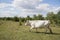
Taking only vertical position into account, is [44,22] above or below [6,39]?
above

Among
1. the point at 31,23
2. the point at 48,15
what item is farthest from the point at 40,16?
the point at 31,23

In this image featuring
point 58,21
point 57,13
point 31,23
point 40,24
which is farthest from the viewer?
point 57,13

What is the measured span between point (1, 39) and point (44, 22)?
6.17m

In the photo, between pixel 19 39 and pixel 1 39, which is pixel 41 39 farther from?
pixel 1 39

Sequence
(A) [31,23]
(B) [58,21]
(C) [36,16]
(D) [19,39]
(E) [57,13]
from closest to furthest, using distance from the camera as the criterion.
Answer: (D) [19,39], (A) [31,23], (B) [58,21], (E) [57,13], (C) [36,16]

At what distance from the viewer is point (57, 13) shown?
37.0 m

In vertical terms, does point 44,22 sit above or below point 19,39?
above

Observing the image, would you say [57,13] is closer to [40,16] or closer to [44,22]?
[40,16]

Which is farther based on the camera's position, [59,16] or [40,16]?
[40,16]

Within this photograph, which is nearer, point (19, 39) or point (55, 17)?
point (19, 39)

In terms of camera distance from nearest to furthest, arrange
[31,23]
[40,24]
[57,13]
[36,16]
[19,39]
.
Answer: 1. [19,39]
2. [40,24]
3. [31,23]
4. [57,13]
5. [36,16]

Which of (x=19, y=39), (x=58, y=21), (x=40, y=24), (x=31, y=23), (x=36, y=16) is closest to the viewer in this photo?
(x=19, y=39)

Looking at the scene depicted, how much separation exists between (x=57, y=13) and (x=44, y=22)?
857 inches

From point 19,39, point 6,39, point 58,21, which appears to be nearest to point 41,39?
point 19,39
